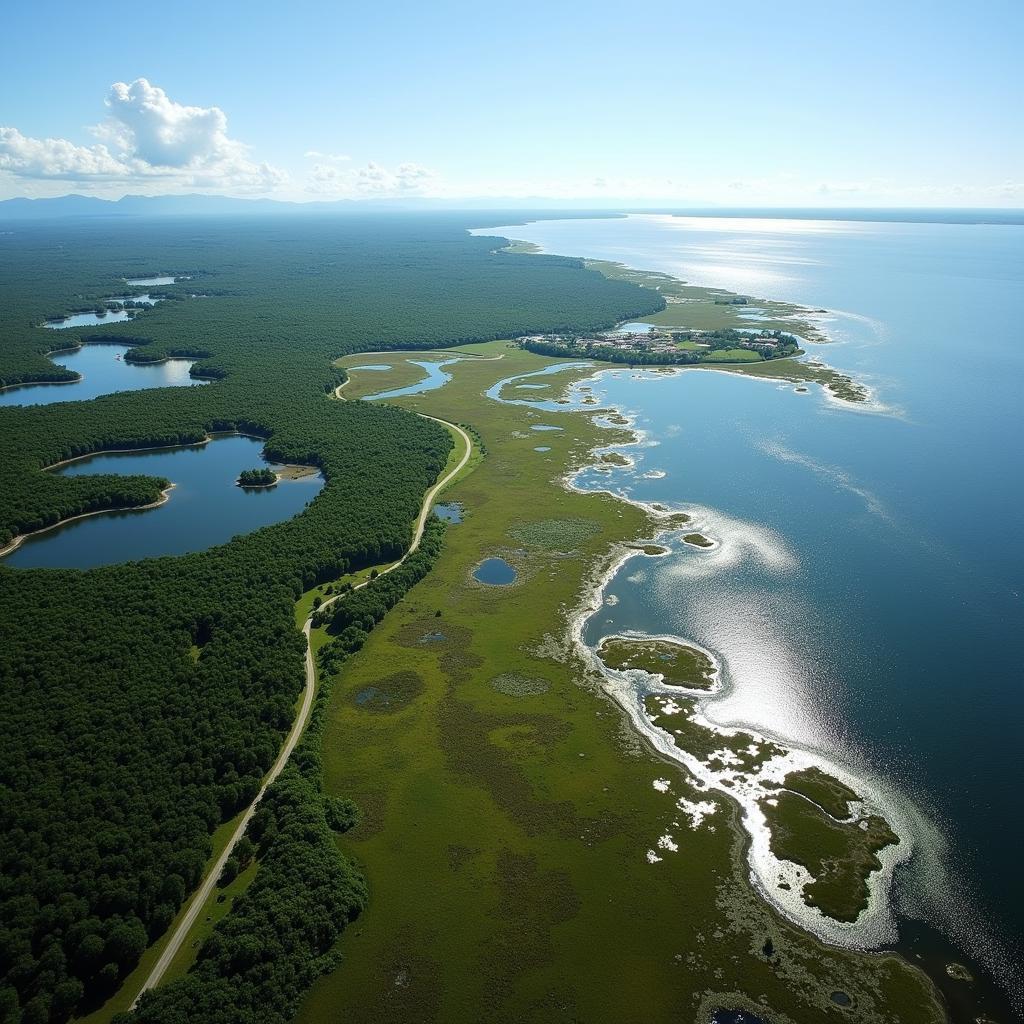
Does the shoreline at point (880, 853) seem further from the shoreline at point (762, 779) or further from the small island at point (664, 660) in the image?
the small island at point (664, 660)

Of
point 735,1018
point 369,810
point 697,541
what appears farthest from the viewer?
point 697,541

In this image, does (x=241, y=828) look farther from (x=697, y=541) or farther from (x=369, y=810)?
(x=697, y=541)

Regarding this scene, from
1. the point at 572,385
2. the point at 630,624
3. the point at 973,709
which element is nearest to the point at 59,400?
the point at 572,385

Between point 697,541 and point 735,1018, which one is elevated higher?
point 735,1018

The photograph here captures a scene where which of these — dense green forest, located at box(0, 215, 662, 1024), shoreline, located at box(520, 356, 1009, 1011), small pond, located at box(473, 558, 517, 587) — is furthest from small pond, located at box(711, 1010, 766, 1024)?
small pond, located at box(473, 558, 517, 587)

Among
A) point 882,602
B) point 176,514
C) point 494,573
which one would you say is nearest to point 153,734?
point 494,573

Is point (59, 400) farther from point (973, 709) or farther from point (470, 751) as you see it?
point (973, 709)

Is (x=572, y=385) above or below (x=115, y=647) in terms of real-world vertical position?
below
